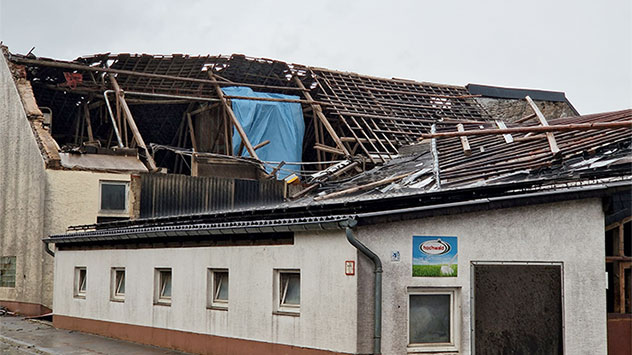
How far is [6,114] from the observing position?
2925 centimetres

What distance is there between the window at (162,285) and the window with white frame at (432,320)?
658 centimetres

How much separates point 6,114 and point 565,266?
75.2 feet

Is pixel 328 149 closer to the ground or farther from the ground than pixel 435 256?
farther from the ground

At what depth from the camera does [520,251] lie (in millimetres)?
12328

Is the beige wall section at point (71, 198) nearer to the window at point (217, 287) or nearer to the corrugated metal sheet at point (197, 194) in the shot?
the corrugated metal sheet at point (197, 194)

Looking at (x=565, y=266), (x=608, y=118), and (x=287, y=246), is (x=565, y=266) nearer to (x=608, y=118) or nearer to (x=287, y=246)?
(x=287, y=246)

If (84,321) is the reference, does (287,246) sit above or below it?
above

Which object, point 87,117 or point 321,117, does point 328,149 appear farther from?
point 87,117

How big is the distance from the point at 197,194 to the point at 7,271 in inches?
279

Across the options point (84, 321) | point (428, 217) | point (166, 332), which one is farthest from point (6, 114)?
point (428, 217)

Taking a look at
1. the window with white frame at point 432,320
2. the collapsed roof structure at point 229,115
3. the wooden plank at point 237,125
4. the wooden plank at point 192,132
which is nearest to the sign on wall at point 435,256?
the window with white frame at point 432,320

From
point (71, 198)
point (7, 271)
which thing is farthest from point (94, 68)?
point (7, 271)

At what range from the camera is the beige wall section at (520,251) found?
11.6 m

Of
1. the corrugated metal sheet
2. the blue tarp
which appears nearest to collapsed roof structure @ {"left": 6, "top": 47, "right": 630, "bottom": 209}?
the blue tarp
